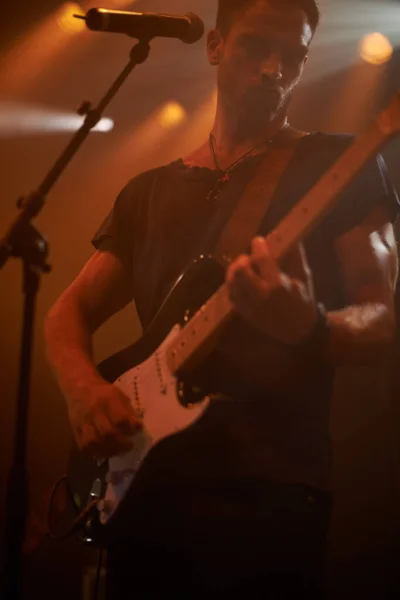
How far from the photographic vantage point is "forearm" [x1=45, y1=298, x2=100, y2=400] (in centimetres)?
113

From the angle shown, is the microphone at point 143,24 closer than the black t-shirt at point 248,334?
No

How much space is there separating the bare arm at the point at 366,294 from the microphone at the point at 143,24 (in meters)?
0.48

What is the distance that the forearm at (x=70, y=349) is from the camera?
3.71 ft

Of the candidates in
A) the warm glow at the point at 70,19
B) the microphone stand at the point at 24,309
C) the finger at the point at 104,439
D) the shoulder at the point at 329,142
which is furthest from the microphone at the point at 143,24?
the warm glow at the point at 70,19

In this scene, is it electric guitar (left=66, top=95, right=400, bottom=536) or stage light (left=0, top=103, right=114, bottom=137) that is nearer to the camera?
electric guitar (left=66, top=95, right=400, bottom=536)

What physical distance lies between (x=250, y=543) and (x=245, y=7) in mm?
1089

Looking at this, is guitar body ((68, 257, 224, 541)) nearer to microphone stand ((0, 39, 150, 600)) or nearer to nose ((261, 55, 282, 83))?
microphone stand ((0, 39, 150, 600))

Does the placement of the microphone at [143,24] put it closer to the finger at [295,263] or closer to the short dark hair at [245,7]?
the short dark hair at [245,7]

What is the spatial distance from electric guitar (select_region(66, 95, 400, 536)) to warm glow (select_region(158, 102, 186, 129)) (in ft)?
4.99

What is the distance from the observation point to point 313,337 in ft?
2.90

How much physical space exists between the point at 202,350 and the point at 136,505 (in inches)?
11.3

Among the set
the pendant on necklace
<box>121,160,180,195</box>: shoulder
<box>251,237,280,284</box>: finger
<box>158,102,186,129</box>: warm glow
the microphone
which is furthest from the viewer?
<box>158,102,186,129</box>: warm glow

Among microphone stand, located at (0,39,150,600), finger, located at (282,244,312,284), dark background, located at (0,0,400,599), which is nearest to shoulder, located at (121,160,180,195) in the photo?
microphone stand, located at (0,39,150,600)

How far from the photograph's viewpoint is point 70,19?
7.64ft
